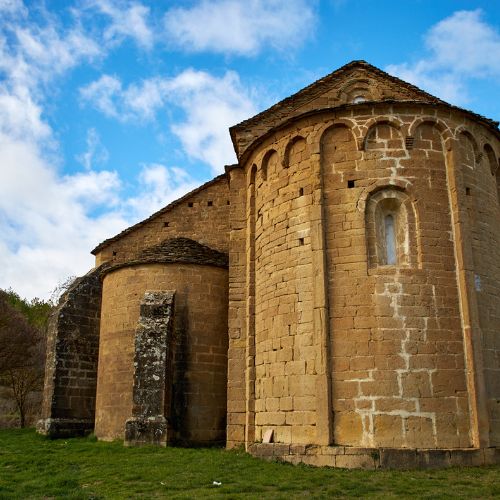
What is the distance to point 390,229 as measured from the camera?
11812 mm

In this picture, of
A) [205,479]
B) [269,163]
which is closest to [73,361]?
[269,163]

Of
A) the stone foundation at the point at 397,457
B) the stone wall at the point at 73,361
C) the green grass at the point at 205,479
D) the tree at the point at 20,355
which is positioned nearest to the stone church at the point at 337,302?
the stone foundation at the point at 397,457

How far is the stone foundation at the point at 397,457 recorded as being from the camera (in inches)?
393

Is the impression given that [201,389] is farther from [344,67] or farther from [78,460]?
[344,67]

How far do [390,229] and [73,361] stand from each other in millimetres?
10609

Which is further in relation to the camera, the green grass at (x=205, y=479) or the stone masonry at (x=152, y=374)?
the stone masonry at (x=152, y=374)

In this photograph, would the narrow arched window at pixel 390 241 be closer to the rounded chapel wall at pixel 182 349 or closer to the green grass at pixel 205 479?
the green grass at pixel 205 479

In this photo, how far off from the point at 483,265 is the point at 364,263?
245 cm

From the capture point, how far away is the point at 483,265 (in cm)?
1166

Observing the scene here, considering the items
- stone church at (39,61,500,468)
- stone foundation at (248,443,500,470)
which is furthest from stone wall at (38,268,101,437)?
stone foundation at (248,443,500,470)

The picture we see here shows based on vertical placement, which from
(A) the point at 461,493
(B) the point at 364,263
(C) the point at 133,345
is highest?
(B) the point at 364,263

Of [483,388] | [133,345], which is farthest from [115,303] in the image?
[483,388]

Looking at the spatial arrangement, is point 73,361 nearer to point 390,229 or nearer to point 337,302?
point 337,302

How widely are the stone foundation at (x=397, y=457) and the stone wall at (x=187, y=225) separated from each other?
8.83 metres
